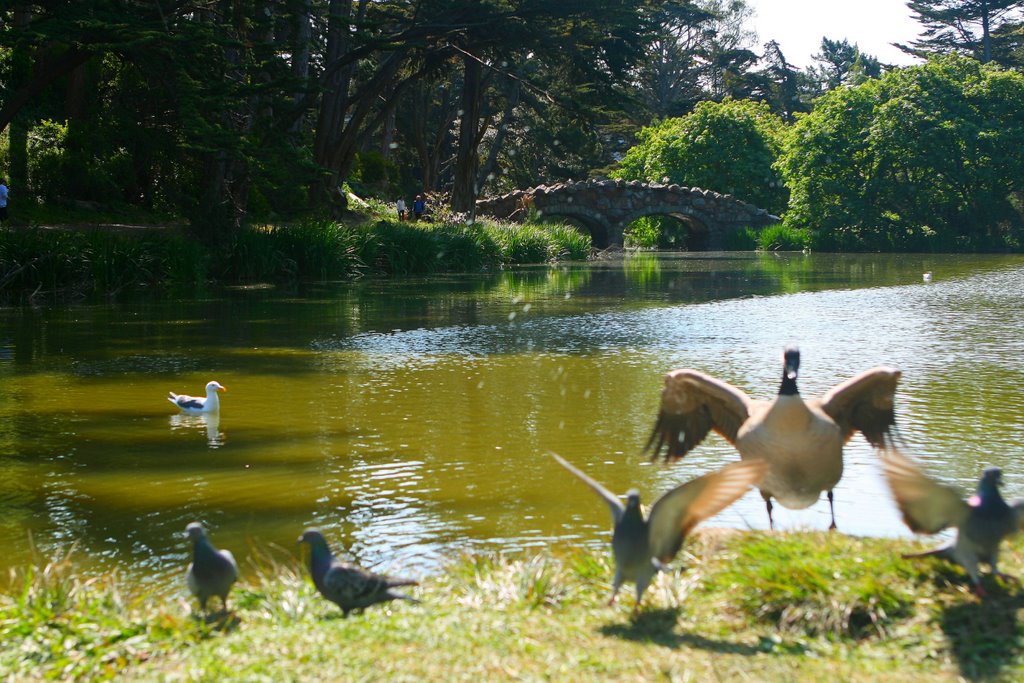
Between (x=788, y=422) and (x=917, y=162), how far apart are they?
175 ft

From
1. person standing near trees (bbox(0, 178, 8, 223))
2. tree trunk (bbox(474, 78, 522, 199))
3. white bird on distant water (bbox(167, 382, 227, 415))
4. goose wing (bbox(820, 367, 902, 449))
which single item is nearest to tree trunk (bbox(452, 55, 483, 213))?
tree trunk (bbox(474, 78, 522, 199))

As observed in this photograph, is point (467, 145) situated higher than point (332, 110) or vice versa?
point (332, 110)

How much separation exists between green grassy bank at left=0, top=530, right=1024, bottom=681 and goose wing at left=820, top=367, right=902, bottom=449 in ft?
3.62

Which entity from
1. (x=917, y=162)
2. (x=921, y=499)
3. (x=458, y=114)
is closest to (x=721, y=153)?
(x=917, y=162)

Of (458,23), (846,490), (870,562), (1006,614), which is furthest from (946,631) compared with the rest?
(458,23)

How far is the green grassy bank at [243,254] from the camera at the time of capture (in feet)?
70.9

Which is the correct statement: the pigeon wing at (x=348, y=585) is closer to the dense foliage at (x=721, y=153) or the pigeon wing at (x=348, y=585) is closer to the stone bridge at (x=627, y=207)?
the stone bridge at (x=627, y=207)

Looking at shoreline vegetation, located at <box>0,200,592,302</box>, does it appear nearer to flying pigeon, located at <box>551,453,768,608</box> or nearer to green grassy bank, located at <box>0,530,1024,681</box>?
green grassy bank, located at <box>0,530,1024,681</box>

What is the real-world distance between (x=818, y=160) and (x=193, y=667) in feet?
187

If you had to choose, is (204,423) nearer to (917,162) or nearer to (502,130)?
(502,130)

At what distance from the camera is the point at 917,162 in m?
54.8

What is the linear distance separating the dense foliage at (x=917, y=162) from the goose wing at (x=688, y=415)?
169 ft

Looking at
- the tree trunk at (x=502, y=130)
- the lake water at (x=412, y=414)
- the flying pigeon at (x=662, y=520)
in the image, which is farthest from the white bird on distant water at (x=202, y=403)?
the tree trunk at (x=502, y=130)

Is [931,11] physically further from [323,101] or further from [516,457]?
[516,457]
